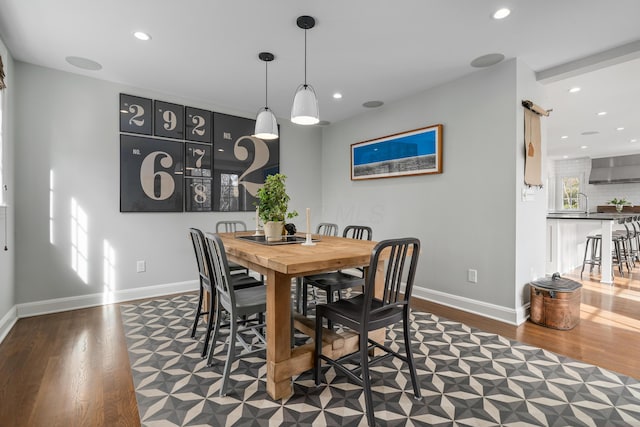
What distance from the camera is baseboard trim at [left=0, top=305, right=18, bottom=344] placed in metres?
2.59

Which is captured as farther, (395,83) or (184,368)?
(395,83)

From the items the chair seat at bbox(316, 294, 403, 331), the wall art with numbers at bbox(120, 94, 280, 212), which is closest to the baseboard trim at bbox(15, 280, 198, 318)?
the wall art with numbers at bbox(120, 94, 280, 212)

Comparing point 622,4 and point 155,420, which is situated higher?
point 622,4

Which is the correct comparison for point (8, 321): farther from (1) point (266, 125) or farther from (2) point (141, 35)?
(1) point (266, 125)

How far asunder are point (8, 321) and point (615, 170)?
39.2ft

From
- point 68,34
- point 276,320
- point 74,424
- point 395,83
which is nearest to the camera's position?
point 74,424

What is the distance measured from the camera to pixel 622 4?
2.07 meters

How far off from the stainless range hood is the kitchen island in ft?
13.8

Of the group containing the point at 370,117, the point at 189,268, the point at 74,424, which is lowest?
the point at 74,424

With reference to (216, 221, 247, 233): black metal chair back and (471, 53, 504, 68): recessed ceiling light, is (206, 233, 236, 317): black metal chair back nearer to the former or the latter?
(216, 221, 247, 233): black metal chair back

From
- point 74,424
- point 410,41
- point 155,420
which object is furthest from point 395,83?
point 74,424

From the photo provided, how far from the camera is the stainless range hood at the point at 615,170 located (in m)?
7.87

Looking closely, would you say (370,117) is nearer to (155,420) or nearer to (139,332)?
(139,332)

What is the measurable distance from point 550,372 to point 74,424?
2784mm
